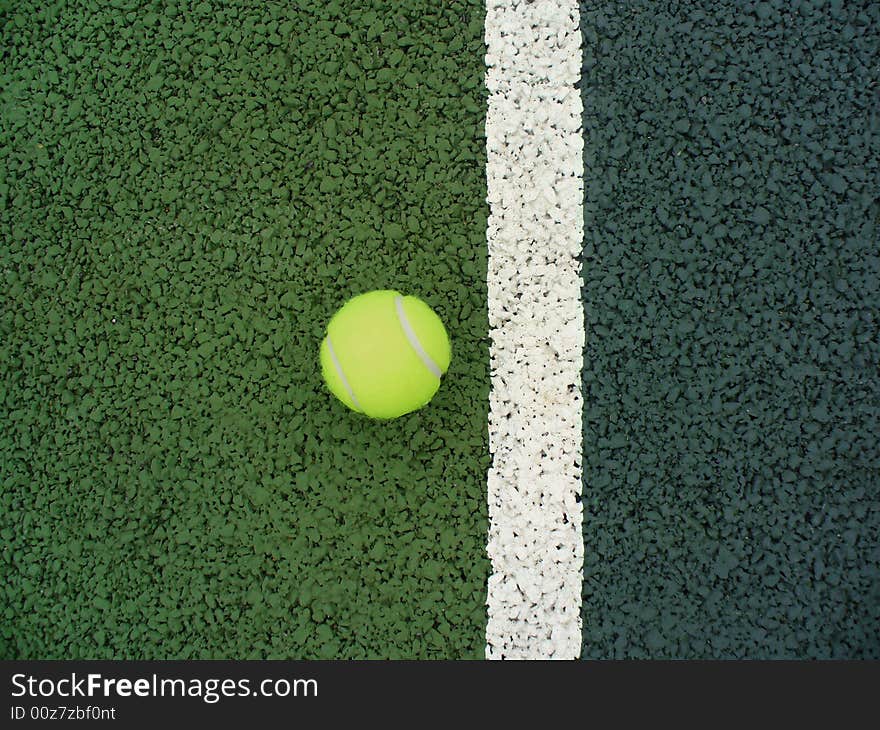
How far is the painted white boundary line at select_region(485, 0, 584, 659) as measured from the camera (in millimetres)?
2172

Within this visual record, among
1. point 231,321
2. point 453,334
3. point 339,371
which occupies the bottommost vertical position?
point 339,371

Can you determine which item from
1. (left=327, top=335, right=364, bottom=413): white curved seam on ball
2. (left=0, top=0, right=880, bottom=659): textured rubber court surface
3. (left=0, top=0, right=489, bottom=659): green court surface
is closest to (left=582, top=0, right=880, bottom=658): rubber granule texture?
(left=0, top=0, right=880, bottom=659): textured rubber court surface

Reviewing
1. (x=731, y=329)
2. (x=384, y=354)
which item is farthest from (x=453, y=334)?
(x=731, y=329)

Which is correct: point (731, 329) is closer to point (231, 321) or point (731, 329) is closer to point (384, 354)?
point (384, 354)

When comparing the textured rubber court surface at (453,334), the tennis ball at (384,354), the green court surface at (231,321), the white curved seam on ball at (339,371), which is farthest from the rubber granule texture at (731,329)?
the white curved seam on ball at (339,371)

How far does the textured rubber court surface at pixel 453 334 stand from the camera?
2.19m

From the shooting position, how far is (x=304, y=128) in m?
2.35

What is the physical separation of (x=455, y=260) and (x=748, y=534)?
4.11 ft

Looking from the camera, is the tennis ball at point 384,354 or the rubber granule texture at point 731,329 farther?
the rubber granule texture at point 731,329

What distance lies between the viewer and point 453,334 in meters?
2.24

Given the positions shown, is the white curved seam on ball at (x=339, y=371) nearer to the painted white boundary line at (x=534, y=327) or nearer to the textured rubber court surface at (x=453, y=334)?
the textured rubber court surface at (x=453, y=334)

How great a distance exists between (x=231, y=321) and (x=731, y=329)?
63.3 inches

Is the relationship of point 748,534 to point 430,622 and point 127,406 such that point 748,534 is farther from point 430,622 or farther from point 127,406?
point 127,406

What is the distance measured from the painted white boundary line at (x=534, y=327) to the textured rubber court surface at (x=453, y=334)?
10 millimetres
